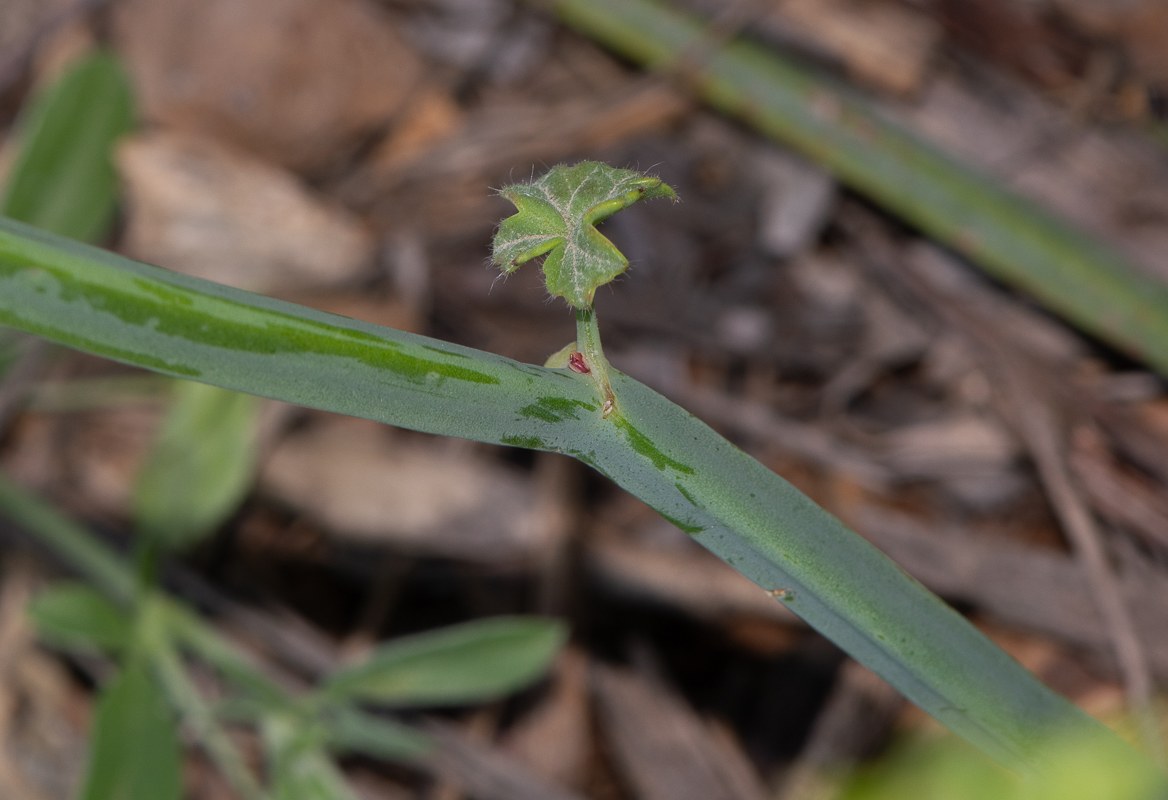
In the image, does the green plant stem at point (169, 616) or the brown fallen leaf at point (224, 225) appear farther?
the brown fallen leaf at point (224, 225)

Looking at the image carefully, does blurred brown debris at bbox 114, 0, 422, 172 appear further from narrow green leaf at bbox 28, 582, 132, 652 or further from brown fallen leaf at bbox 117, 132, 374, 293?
narrow green leaf at bbox 28, 582, 132, 652

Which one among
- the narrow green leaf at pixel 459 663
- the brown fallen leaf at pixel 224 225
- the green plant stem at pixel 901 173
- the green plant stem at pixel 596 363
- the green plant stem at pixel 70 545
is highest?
the green plant stem at pixel 901 173

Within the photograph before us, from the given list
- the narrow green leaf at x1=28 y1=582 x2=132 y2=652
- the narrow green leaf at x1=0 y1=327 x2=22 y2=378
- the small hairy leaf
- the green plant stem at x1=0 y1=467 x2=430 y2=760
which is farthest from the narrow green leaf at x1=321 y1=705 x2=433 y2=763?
the small hairy leaf

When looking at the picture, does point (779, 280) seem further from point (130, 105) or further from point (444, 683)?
point (130, 105)

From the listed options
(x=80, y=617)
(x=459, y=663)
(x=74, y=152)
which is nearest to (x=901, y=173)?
(x=459, y=663)

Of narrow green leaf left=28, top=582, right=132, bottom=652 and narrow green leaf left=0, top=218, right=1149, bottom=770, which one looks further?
narrow green leaf left=28, top=582, right=132, bottom=652

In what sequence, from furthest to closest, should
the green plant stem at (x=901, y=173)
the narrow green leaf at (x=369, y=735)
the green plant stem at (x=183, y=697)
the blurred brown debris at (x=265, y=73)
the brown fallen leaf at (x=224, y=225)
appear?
the blurred brown debris at (x=265, y=73), the brown fallen leaf at (x=224, y=225), the green plant stem at (x=901, y=173), the green plant stem at (x=183, y=697), the narrow green leaf at (x=369, y=735)

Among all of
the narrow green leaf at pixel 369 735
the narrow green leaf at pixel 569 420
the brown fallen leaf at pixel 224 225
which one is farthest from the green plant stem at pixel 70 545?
the narrow green leaf at pixel 569 420

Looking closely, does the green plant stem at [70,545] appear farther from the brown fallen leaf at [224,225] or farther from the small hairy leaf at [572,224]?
the small hairy leaf at [572,224]
